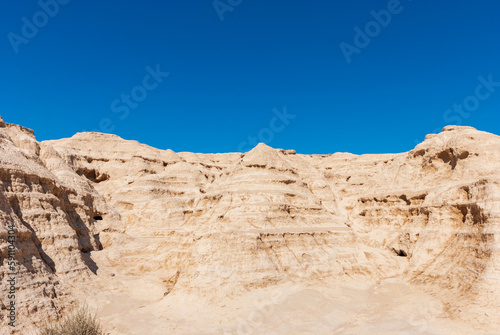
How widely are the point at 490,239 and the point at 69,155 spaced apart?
52.6 meters

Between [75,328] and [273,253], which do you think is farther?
[273,253]

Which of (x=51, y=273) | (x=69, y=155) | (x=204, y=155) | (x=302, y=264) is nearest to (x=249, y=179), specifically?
(x=302, y=264)

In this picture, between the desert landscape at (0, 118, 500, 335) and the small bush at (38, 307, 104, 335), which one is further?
the desert landscape at (0, 118, 500, 335)

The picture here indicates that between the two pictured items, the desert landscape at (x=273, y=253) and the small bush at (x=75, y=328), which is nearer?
the small bush at (x=75, y=328)

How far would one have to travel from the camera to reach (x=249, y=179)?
30.8 metres

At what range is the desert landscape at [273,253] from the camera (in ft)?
58.2

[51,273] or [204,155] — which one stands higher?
[204,155]

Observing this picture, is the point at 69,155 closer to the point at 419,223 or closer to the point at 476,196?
the point at 419,223

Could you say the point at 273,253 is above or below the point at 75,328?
above

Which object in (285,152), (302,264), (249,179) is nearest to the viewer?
(302,264)

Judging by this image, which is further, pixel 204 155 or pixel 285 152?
pixel 204 155

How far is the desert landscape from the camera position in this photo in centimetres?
1773

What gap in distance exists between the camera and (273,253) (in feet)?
78.5

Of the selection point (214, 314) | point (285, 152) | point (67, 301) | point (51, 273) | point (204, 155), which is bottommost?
point (214, 314)
